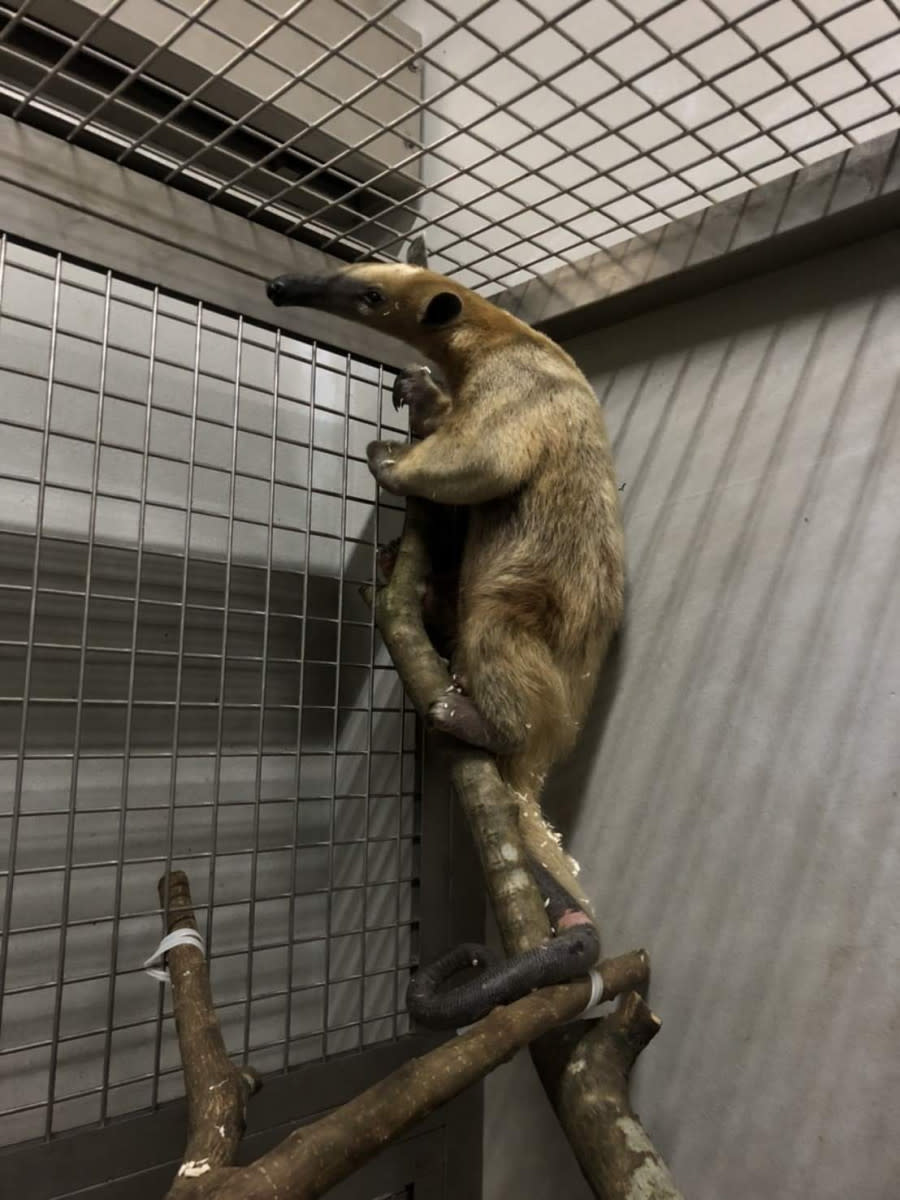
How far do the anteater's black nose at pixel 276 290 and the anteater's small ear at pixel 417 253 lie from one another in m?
0.33

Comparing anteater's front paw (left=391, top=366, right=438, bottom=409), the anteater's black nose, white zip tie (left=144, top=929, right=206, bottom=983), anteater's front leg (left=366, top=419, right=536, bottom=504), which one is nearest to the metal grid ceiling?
the anteater's black nose

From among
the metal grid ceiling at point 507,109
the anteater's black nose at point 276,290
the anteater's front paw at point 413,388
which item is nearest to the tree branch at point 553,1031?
the anteater's front paw at point 413,388

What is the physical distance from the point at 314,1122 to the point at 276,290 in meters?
1.22

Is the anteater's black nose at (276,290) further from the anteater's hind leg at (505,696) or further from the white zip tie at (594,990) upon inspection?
the white zip tie at (594,990)

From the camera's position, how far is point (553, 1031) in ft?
3.83

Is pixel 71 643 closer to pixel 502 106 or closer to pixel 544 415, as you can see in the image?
pixel 544 415

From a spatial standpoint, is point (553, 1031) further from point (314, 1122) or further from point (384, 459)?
point (384, 459)

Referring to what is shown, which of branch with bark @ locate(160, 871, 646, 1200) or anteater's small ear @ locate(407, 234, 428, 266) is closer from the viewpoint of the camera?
branch with bark @ locate(160, 871, 646, 1200)

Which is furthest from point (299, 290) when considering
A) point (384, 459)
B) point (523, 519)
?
point (523, 519)

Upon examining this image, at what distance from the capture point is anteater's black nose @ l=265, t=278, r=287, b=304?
55.6 inches

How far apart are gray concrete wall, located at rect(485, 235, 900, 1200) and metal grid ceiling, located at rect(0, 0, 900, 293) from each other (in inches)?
9.8

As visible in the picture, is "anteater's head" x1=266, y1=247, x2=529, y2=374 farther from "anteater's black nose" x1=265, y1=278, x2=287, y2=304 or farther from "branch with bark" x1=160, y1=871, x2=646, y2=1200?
"branch with bark" x1=160, y1=871, x2=646, y2=1200

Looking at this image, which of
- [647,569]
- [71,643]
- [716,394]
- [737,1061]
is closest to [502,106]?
[716,394]

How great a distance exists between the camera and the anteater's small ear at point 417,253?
1650 mm
